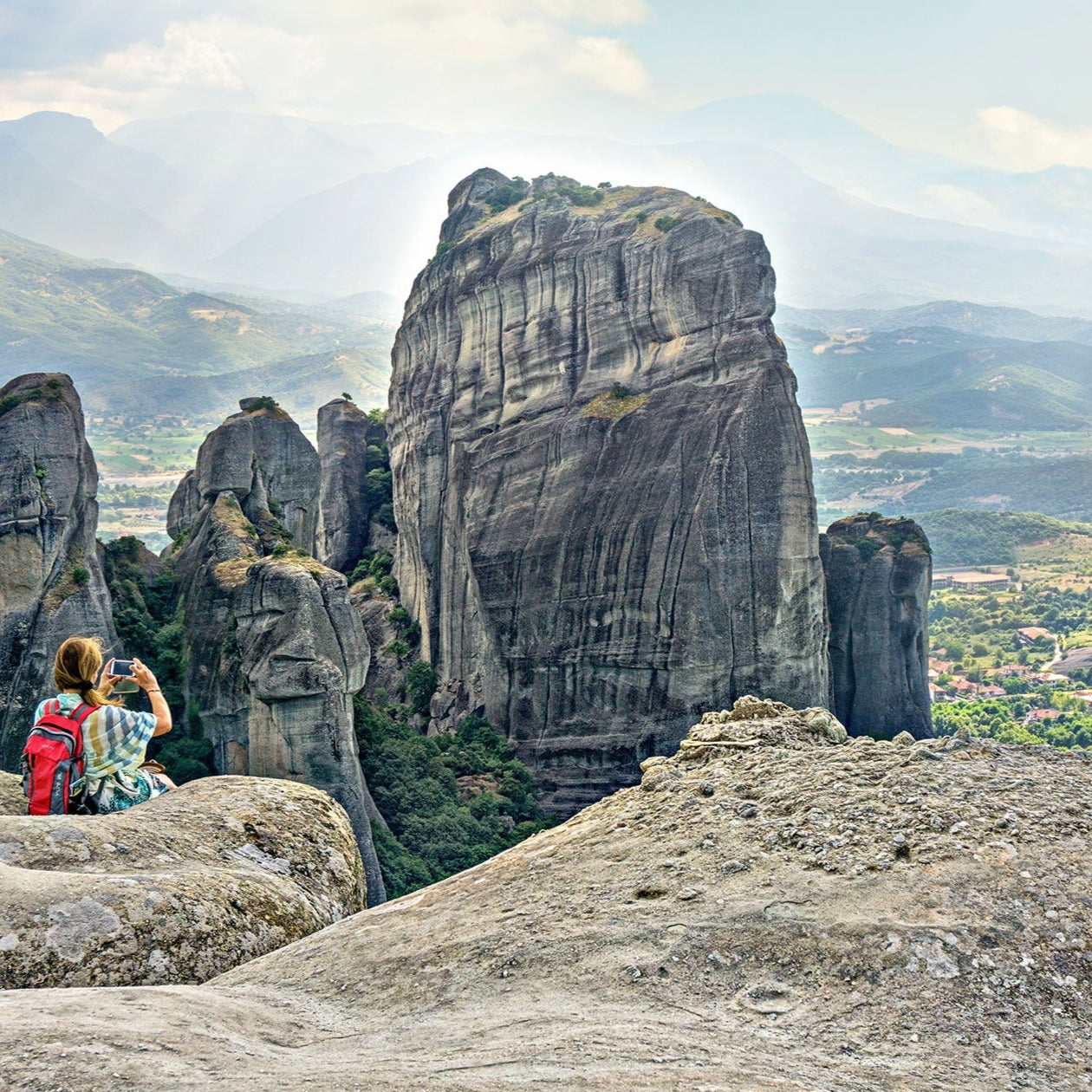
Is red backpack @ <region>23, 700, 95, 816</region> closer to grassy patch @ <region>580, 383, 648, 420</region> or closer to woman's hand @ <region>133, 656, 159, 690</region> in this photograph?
woman's hand @ <region>133, 656, 159, 690</region>

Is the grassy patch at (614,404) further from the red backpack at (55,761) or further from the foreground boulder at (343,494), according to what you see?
the red backpack at (55,761)

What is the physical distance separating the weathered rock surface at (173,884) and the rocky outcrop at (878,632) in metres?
45.5

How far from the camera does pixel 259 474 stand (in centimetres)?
5138

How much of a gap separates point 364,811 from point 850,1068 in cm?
2968

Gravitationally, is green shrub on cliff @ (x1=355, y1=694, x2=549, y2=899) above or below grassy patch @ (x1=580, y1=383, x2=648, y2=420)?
below

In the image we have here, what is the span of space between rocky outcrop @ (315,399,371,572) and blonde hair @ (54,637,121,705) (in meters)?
62.3

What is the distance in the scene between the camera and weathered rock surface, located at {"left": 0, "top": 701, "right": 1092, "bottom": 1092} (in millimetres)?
8375

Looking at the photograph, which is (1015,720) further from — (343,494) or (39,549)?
(39,549)

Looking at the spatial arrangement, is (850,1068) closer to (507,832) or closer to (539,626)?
(507,832)

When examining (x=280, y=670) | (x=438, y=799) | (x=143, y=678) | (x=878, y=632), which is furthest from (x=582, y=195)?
(x=143, y=678)

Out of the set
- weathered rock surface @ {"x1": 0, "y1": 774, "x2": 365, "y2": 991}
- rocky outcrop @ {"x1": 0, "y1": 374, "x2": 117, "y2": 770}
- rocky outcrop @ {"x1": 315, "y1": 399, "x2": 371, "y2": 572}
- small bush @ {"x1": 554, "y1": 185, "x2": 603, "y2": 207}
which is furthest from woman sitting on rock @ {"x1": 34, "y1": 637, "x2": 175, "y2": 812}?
rocky outcrop @ {"x1": 315, "y1": 399, "x2": 371, "y2": 572}

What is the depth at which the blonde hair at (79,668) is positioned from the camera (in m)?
11.9

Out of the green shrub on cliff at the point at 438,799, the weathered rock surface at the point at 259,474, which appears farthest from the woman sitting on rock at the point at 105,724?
the weathered rock surface at the point at 259,474

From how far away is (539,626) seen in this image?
53875 millimetres
